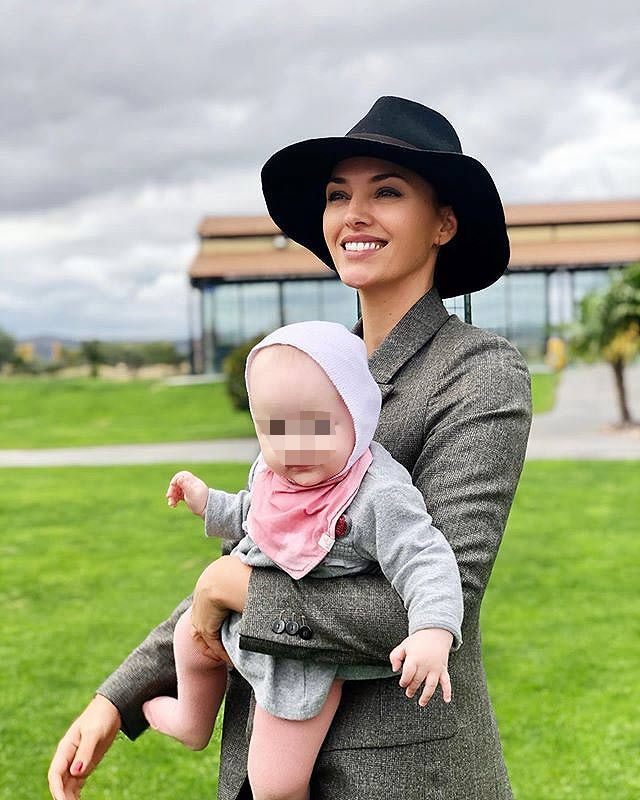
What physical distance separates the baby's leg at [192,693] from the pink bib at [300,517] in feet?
1.01

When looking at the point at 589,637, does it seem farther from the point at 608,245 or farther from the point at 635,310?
the point at 608,245

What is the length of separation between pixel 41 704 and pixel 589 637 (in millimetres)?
3334

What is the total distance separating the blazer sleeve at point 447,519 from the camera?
1.64 meters

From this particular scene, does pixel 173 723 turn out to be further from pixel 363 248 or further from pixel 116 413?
pixel 116 413

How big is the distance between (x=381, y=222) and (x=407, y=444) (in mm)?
377

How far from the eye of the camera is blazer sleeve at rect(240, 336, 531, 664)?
164 centimetres

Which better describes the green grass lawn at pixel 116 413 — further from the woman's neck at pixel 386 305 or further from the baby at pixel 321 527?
the baby at pixel 321 527

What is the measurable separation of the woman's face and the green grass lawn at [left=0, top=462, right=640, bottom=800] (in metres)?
3.57

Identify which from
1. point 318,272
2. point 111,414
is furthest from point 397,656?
point 318,272

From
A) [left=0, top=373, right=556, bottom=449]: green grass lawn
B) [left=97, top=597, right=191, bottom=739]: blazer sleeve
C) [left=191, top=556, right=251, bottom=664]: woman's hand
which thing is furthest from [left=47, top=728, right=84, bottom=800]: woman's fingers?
[left=0, top=373, right=556, bottom=449]: green grass lawn

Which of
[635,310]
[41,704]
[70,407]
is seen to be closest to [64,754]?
[41,704]

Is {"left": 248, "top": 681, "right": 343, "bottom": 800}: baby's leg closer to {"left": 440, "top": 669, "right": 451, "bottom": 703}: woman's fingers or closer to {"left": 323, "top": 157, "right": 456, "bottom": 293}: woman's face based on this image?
{"left": 440, "top": 669, "right": 451, "bottom": 703}: woman's fingers

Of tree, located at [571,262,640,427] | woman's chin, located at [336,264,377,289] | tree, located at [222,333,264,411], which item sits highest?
woman's chin, located at [336,264,377,289]

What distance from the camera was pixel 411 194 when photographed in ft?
6.21
